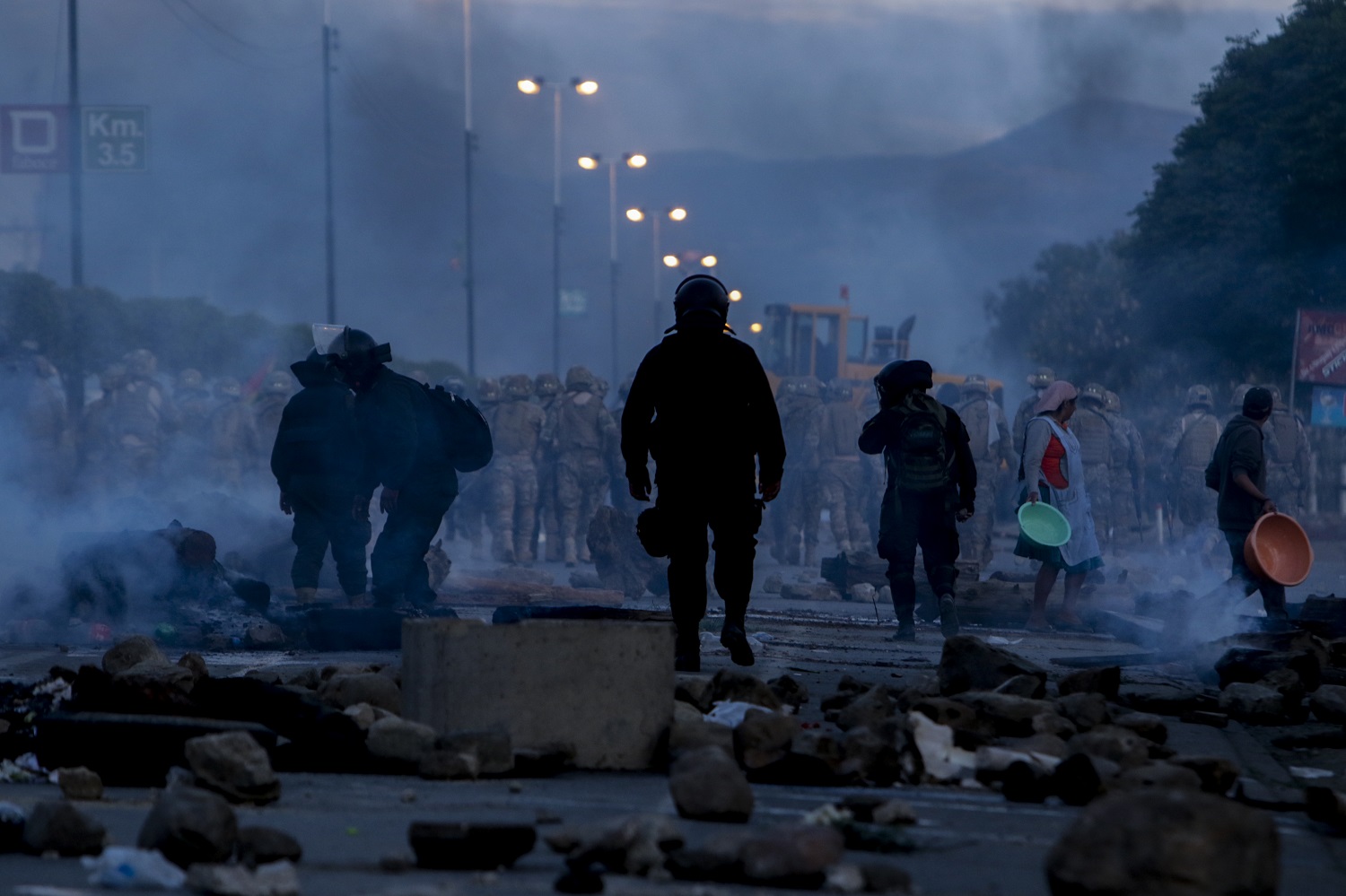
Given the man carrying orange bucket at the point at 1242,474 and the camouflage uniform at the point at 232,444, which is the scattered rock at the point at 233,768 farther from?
the camouflage uniform at the point at 232,444

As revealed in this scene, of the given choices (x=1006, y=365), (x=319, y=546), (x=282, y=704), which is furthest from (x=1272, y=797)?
(x=1006, y=365)

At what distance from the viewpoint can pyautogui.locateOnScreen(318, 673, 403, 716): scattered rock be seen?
20.1ft

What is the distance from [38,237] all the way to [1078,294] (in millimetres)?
39078

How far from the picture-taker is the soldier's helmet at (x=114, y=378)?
2181cm

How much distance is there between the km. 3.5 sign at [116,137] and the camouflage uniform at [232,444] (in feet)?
10.8

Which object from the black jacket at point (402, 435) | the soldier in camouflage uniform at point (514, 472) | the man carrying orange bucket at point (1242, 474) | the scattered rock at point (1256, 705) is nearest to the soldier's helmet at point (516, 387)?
the soldier in camouflage uniform at point (514, 472)

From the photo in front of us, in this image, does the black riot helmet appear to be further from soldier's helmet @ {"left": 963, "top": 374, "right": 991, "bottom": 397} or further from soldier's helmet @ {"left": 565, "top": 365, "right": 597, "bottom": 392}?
soldier's helmet @ {"left": 963, "top": 374, "right": 991, "bottom": 397}

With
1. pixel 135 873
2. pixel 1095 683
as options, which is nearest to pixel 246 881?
pixel 135 873

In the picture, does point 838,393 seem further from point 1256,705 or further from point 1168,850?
point 1168,850

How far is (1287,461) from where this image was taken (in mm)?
21531

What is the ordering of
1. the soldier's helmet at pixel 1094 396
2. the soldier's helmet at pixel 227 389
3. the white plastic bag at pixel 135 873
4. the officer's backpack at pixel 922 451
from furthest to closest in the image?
the soldier's helmet at pixel 227 389 → the soldier's helmet at pixel 1094 396 → the officer's backpack at pixel 922 451 → the white plastic bag at pixel 135 873

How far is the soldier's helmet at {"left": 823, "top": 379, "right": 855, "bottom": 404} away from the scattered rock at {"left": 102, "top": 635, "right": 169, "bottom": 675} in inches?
643

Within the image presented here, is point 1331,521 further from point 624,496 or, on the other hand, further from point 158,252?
point 158,252

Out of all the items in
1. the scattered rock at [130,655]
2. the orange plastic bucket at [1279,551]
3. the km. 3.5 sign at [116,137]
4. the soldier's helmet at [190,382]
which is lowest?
the scattered rock at [130,655]
